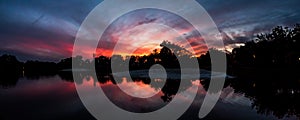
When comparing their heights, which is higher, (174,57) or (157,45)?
(157,45)

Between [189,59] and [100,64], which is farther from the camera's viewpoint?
[100,64]

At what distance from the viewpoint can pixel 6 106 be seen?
956 centimetres

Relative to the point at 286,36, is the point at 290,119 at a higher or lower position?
lower

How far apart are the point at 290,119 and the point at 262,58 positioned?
5223 centimetres

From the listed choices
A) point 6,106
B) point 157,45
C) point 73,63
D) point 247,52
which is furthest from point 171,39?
point 73,63

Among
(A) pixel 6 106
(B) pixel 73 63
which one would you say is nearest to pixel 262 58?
(A) pixel 6 106

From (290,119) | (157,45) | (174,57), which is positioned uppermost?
(157,45)

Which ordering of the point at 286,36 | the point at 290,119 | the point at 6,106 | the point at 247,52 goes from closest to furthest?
the point at 290,119 → the point at 6,106 → the point at 286,36 → the point at 247,52

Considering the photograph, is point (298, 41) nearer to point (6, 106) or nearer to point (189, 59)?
point (189, 59)

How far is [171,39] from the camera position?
73.3 metres

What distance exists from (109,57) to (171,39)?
234 ft

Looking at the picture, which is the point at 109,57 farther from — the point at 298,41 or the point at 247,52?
the point at 298,41

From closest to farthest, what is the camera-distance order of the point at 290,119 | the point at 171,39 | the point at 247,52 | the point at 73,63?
the point at 290,119 < the point at 247,52 < the point at 171,39 < the point at 73,63

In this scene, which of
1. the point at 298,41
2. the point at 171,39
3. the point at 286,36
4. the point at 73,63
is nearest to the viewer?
the point at 298,41
